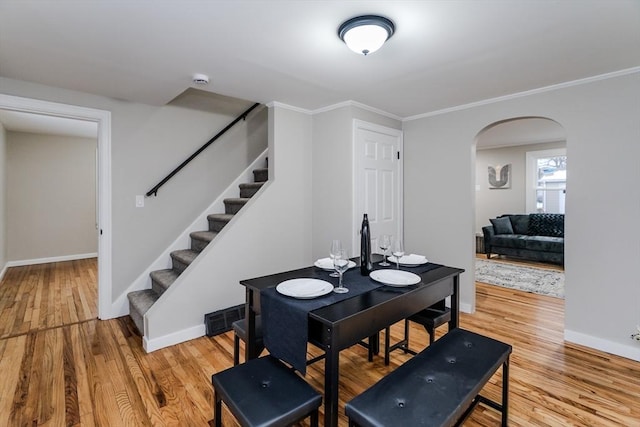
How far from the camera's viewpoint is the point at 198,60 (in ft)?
7.45

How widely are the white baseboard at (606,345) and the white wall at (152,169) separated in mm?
4008

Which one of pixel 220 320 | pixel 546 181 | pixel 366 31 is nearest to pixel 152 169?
pixel 220 320

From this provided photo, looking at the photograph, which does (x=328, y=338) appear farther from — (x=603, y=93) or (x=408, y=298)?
(x=603, y=93)

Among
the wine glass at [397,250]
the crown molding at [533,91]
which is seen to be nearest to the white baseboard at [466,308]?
the wine glass at [397,250]

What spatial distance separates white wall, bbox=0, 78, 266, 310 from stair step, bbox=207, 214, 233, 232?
0.71 ft

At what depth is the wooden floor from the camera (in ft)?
6.16

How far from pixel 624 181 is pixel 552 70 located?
107 centimetres

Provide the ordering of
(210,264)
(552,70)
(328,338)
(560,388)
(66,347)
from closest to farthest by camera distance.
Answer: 1. (328,338)
2. (560,388)
3. (552,70)
4. (66,347)
5. (210,264)

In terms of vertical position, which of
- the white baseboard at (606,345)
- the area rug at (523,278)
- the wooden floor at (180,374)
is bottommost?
the wooden floor at (180,374)

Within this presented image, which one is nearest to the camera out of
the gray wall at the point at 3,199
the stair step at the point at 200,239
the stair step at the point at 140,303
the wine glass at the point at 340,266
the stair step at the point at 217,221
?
the wine glass at the point at 340,266

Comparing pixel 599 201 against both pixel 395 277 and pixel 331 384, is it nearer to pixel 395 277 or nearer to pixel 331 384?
pixel 395 277

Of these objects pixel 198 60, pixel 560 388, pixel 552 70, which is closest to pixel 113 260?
pixel 198 60

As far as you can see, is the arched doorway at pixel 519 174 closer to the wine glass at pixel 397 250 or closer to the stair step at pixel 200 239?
the wine glass at pixel 397 250

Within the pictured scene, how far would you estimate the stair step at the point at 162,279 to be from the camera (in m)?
3.15
